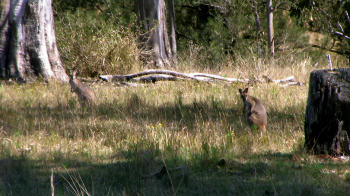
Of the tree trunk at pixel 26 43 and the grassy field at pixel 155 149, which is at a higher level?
the tree trunk at pixel 26 43

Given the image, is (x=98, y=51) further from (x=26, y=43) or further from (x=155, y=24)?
(x=155, y=24)

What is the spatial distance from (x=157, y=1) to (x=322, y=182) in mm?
11742

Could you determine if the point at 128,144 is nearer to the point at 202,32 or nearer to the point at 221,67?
the point at 221,67

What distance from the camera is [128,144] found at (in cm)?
511

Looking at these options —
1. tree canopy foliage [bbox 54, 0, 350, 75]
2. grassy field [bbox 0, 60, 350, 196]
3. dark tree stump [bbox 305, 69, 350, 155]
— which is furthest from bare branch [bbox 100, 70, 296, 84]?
tree canopy foliage [bbox 54, 0, 350, 75]

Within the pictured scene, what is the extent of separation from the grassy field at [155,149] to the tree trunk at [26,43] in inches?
86.8

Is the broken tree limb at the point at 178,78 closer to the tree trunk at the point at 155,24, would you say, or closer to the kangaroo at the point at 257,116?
the tree trunk at the point at 155,24

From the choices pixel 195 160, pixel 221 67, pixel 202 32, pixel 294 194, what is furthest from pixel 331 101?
pixel 202 32

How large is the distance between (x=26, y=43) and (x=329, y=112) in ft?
27.1

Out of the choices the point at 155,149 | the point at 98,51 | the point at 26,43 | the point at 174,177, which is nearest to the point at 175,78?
the point at 98,51

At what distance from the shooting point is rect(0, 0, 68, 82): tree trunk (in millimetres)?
10336

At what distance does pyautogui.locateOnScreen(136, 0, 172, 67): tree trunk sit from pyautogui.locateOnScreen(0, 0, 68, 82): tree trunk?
4.13 m

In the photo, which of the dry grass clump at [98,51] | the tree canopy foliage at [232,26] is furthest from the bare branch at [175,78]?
the tree canopy foliage at [232,26]

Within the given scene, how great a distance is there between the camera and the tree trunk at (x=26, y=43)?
33.9 ft
